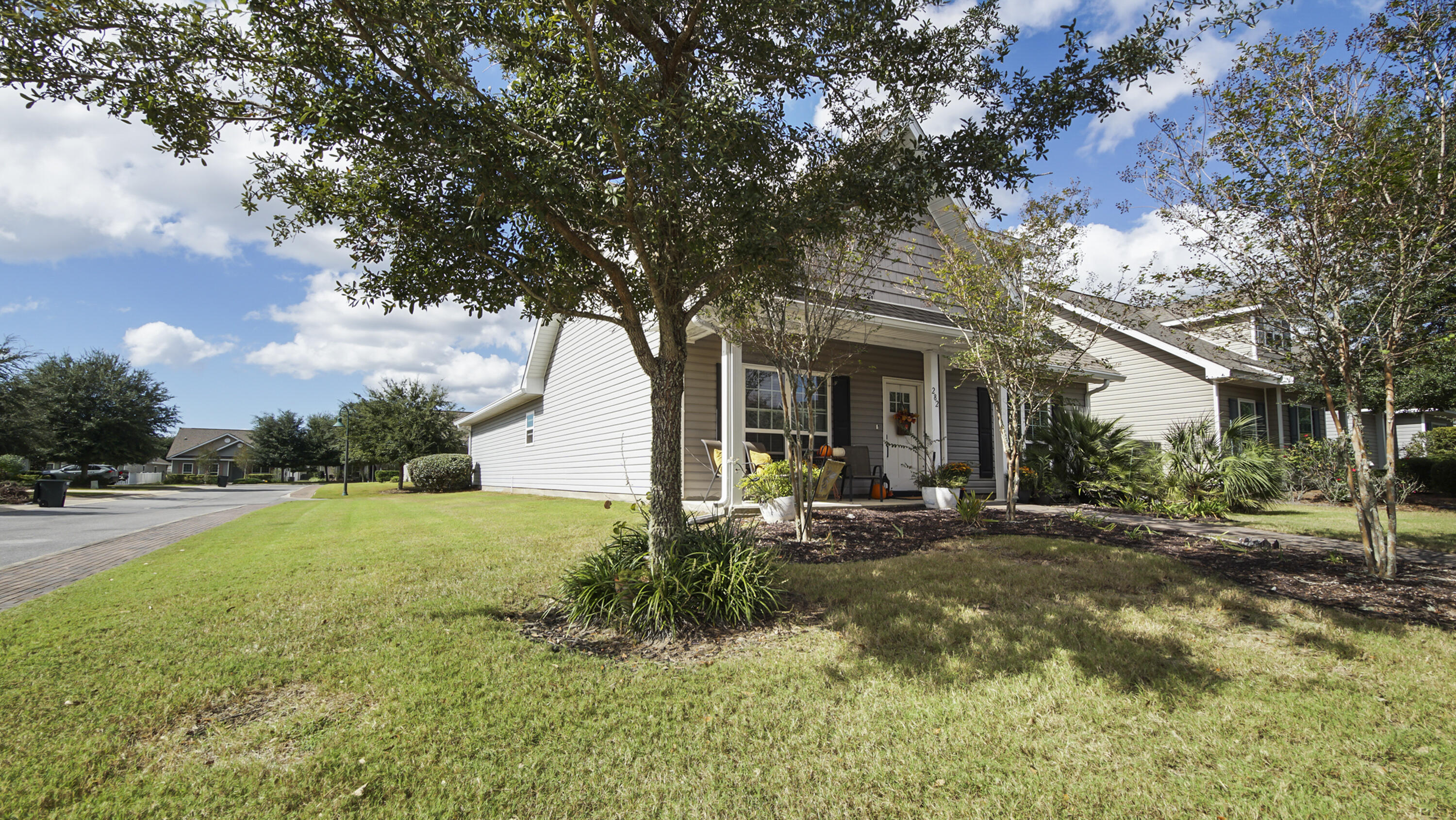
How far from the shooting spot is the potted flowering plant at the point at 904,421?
1126 centimetres

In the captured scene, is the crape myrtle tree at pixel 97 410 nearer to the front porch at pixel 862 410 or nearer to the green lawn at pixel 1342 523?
the front porch at pixel 862 410

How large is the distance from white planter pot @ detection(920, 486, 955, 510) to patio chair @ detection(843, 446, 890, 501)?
0.79 metres

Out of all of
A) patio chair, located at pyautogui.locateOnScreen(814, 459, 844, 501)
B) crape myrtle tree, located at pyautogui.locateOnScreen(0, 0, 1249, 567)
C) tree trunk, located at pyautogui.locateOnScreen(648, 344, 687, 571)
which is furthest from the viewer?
patio chair, located at pyautogui.locateOnScreen(814, 459, 844, 501)

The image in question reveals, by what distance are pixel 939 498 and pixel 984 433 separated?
380cm

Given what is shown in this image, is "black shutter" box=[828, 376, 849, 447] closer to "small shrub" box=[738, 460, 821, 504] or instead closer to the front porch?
the front porch

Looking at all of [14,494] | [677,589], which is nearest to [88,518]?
[14,494]

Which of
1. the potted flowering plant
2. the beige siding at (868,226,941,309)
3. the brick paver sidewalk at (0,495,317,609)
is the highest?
the beige siding at (868,226,941,309)

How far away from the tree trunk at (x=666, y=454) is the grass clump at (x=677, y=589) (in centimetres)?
12

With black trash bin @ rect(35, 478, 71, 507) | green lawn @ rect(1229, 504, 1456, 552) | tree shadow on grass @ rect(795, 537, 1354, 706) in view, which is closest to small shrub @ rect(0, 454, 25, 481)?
black trash bin @ rect(35, 478, 71, 507)

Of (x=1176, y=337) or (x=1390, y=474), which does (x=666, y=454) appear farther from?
(x=1176, y=337)

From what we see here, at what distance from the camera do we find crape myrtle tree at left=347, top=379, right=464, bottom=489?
25938 mm

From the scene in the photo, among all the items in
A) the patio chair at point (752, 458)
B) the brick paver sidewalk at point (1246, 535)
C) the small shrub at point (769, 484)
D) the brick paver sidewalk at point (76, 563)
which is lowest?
the brick paver sidewalk at point (76, 563)

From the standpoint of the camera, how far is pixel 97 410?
2952 centimetres

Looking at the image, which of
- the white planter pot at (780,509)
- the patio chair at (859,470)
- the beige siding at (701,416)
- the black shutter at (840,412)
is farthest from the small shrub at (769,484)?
the black shutter at (840,412)
